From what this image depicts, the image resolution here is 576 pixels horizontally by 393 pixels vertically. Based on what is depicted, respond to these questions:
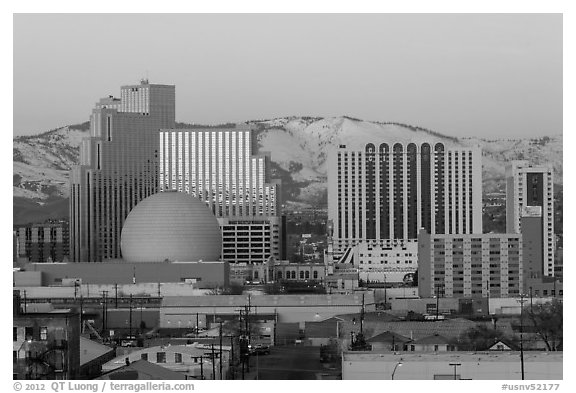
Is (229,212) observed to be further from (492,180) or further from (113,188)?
(492,180)

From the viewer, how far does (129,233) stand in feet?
272

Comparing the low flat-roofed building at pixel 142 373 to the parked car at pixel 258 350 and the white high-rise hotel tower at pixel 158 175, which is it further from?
the white high-rise hotel tower at pixel 158 175

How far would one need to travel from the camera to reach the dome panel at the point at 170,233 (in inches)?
3214

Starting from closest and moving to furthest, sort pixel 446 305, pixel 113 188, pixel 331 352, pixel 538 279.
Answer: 1. pixel 331 352
2. pixel 446 305
3. pixel 538 279
4. pixel 113 188

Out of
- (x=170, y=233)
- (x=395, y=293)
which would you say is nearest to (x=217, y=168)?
(x=170, y=233)

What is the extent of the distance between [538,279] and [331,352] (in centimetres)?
2962

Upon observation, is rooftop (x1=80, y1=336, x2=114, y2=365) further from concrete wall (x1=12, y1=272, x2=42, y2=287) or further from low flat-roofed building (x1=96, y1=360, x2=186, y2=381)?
concrete wall (x1=12, y1=272, x2=42, y2=287)

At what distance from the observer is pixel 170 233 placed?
81.8 m

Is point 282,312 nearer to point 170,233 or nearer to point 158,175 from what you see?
point 170,233

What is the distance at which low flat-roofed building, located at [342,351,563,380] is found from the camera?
32.6 metres

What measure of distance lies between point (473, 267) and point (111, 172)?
3421 centimetres

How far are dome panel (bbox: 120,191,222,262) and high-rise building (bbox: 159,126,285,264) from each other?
17.8 m
